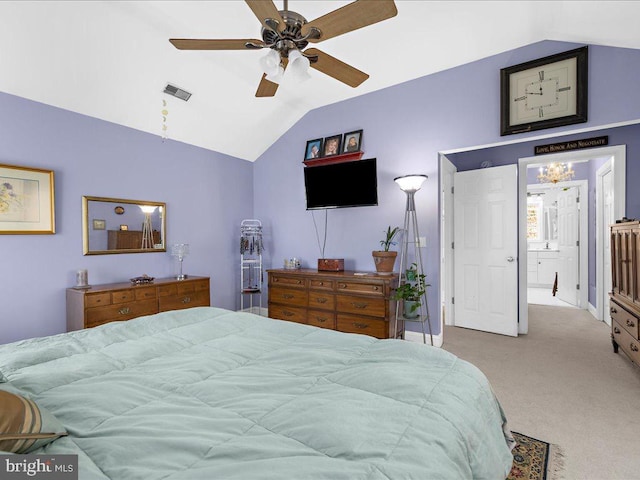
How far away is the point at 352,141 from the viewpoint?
4207 millimetres

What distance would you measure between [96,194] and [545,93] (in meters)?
4.63

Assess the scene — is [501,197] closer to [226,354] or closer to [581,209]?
[581,209]

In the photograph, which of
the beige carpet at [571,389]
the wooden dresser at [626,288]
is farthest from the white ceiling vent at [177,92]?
the wooden dresser at [626,288]

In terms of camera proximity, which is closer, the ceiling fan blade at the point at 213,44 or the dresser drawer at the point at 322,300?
the ceiling fan blade at the point at 213,44

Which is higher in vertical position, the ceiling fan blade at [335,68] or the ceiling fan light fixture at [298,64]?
the ceiling fan blade at [335,68]

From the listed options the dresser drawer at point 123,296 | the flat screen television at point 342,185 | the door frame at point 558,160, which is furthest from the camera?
the flat screen television at point 342,185

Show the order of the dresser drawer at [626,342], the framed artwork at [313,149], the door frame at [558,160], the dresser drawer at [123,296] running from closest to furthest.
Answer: the dresser drawer at [626,342]
the dresser drawer at [123,296]
the door frame at [558,160]
the framed artwork at [313,149]

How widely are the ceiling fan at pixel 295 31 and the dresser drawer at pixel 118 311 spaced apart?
245cm

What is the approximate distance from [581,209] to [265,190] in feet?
16.7

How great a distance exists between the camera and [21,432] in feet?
2.61

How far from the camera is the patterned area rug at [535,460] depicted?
1.72 meters

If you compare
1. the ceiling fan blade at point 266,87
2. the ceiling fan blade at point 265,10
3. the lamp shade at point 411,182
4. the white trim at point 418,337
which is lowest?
the white trim at point 418,337

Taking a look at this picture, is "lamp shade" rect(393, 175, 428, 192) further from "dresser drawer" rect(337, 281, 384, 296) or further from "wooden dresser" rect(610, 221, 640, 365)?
"wooden dresser" rect(610, 221, 640, 365)

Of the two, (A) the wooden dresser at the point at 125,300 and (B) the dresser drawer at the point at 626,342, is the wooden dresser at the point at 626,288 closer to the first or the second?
(B) the dresser drawer at the point at 626,342
